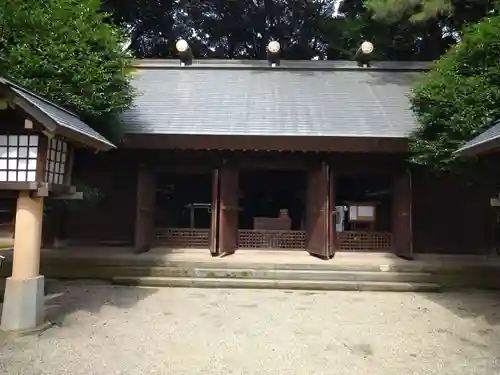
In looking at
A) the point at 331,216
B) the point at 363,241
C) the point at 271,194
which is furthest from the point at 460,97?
the point at 271,194

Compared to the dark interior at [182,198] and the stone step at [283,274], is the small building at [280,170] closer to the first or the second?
the dark interior at [182,198]

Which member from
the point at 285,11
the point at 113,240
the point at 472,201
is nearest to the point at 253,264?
the point at 113,240

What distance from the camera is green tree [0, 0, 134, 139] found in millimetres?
6234

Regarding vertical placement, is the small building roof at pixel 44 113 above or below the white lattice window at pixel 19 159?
above

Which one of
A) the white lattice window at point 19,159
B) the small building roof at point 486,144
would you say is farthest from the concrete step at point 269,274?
the white lattice window at point 19,159

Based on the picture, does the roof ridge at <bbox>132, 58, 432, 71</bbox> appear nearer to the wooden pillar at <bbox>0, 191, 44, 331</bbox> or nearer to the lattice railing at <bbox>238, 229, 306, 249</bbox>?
the lattice railing at <bbox>238, 229, 306, 249</bbox>

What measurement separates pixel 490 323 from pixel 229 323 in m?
3.48

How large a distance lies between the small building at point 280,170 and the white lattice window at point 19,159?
3682 mm

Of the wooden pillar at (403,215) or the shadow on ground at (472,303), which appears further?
the wooden pillar at (403,215)

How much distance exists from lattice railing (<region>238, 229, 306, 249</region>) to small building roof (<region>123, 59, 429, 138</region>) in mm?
2418

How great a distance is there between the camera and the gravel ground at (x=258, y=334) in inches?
167

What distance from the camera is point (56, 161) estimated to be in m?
5.65

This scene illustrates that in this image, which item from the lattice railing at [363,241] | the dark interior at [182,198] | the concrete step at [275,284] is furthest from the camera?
the dark interior at [182,198]

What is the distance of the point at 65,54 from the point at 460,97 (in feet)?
19.5
